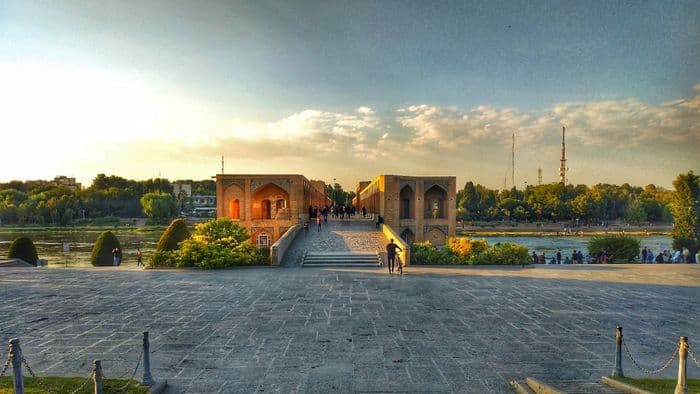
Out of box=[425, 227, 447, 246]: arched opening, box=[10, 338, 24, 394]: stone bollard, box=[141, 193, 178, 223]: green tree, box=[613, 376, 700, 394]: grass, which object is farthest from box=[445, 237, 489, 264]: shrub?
box=[141, 193, 178, 223]: green tree

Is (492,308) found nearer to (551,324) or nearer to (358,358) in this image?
(551,324)

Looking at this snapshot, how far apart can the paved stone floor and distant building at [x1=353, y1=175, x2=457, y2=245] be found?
719 inches

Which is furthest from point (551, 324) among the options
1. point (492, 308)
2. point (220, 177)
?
point (220, 177)

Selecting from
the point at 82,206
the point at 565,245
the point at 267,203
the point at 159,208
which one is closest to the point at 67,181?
the point at 82,206

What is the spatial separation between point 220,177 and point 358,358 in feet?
90.8

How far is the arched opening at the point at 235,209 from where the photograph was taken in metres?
31.6

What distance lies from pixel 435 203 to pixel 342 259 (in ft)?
67.4

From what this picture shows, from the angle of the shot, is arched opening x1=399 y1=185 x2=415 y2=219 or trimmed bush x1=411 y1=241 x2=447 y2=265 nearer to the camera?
trimmed bush x1=411 y1=241 x2=447 y2=265

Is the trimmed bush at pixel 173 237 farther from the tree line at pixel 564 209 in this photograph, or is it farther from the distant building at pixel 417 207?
the tree line at pixel 564 209

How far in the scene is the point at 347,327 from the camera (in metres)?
7.78

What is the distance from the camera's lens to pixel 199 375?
5676 mm

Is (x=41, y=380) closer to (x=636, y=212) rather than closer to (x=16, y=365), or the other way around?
(x=16, y=365)

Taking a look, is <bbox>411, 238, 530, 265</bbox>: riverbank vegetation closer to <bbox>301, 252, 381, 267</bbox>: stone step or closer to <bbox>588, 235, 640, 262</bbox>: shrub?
<bbox>301, 252, 381, 267</bbox>: stone step

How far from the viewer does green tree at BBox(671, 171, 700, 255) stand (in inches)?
1238
